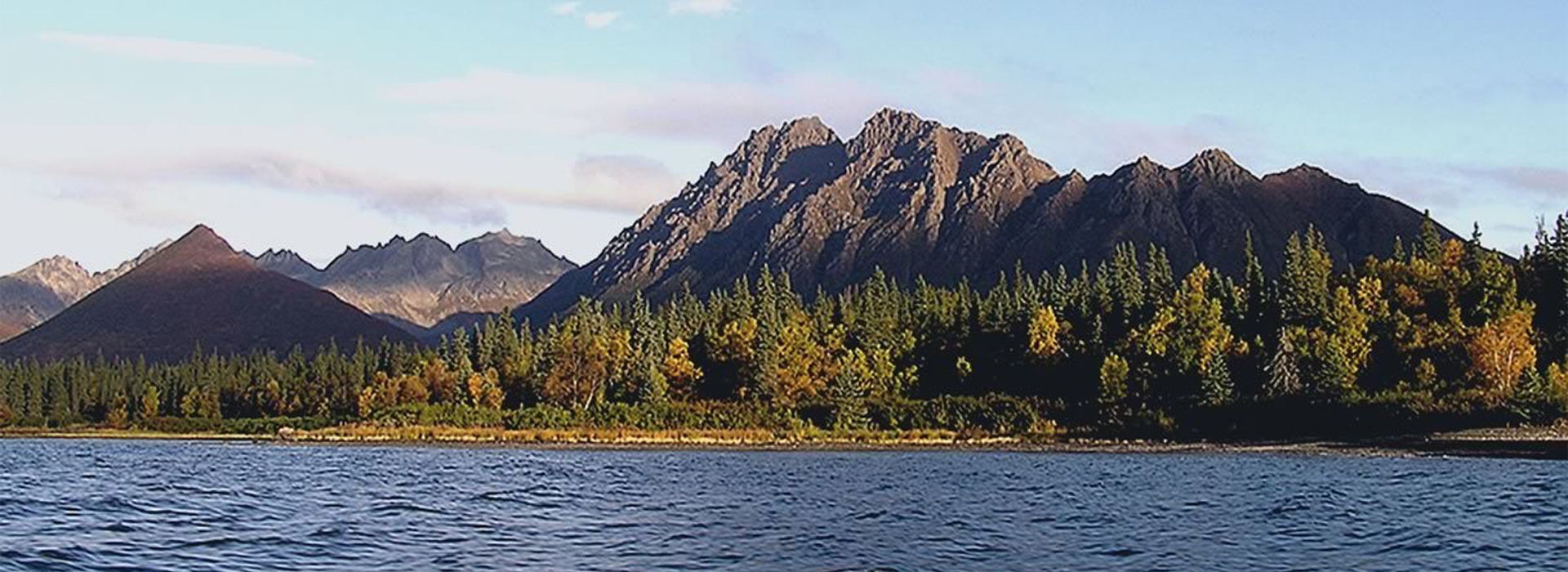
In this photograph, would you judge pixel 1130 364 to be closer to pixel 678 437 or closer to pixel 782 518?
pixel 678 437

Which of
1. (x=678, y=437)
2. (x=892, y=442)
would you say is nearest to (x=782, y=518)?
(x=892, y=442)

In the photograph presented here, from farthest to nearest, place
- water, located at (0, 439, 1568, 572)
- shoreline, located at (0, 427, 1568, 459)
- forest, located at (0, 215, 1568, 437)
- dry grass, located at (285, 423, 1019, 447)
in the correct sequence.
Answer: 1. dry grass, located at (285, 423, 1019, 447)
2. forest, located at (0, 215, 1568, 437)
3. shoreline, located at (0, 427, 1568, 459)
4. water, located at (0, 439, 1568, 572)

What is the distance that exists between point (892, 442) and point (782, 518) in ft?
316

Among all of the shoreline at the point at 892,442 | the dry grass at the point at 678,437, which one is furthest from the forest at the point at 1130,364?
the shoreline at the point at 892,442

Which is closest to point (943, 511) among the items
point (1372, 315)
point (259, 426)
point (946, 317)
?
point (1372, 315)

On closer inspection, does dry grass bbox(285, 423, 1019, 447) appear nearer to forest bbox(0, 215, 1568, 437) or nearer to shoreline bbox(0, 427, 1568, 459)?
shoreline bbox(0, 427, 1568, 459)

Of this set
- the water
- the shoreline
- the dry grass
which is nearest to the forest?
the dry grass

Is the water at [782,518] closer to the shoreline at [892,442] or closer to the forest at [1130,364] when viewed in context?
the shoreline at [892,442]

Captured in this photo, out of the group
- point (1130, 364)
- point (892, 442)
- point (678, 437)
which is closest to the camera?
point (892, 442)

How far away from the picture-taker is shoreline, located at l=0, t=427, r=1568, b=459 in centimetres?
11688

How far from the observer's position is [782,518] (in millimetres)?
53344

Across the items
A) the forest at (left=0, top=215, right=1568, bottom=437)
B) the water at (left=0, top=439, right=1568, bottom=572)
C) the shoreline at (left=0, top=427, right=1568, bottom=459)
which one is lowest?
the water at (left=0, top=439, right=1568, bottom=572)

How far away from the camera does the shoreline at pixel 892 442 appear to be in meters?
117

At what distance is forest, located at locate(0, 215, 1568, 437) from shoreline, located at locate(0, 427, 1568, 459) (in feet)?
15.6
